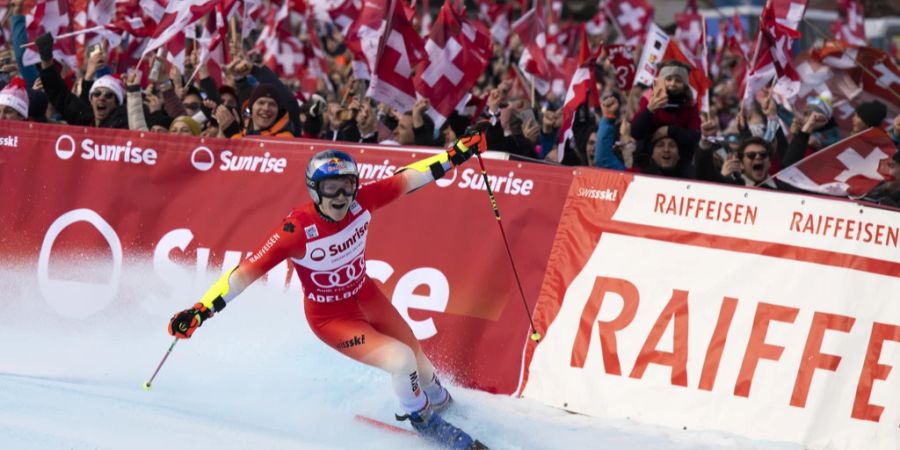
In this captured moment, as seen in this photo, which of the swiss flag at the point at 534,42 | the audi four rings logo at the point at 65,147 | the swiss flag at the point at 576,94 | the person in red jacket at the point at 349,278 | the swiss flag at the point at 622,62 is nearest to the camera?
the person in red jacket at the point at 349,278

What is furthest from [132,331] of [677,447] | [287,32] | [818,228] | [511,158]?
[287,32]

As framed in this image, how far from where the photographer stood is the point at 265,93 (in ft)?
31.0

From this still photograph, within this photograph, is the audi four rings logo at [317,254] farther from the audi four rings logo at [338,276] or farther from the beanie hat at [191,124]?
the beanie hat at [191,124]

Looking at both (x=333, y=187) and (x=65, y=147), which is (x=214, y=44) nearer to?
(x=65, y=147)

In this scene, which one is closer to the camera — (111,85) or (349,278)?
(349,278)

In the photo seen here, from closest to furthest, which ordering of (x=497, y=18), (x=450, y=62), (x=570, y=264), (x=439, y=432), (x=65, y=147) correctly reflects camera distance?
(x=439, y=432) < (x=570, y=264) < (x=65, y=147) < (x=450, y=62) < (x=497, y=18)

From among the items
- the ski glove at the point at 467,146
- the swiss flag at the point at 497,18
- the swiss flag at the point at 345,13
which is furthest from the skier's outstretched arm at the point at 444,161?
the swiss flag at the point at 497,18

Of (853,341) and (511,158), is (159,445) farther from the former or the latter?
(853,341)

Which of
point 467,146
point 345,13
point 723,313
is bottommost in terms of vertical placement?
point 723,313

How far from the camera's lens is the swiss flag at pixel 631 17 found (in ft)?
57.8

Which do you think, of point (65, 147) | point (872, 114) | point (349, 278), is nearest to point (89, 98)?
point (65, 147)

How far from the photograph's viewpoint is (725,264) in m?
7.20

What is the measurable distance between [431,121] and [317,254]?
368 cm

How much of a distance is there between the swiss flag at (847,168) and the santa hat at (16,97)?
6.70m
